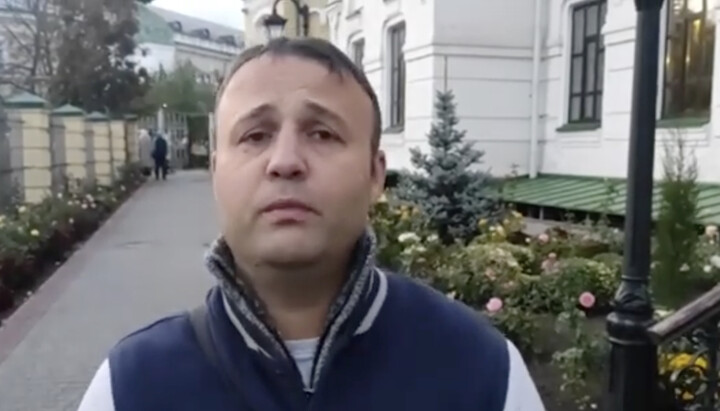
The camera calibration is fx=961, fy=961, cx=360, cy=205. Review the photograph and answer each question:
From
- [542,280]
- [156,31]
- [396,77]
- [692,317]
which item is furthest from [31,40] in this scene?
[156,31]

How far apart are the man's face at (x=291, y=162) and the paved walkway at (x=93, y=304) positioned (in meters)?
2.64

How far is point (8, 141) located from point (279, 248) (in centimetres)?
1419

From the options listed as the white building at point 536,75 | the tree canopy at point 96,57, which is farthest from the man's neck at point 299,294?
the tree canopy at point 96,57

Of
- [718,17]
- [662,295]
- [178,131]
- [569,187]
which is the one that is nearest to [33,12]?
[178,131]

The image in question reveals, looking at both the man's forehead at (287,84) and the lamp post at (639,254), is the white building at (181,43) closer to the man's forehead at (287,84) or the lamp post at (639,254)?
the lamp post at (639,254)

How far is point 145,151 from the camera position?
121 feet

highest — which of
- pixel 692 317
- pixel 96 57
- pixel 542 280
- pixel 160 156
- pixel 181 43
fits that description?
pixel 181 43

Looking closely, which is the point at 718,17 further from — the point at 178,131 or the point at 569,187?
the point at 178,131

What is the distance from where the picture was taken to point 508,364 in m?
1.30

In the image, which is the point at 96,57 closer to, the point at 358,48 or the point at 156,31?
the point at 358,48

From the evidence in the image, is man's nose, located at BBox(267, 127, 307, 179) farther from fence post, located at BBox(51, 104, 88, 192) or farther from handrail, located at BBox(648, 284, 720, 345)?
fence post, located at BBox(51, 104, 88, 192)

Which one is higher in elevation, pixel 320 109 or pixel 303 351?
pixel 320 109

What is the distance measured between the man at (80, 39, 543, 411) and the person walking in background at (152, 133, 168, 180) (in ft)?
117

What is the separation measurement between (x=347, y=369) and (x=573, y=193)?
12.4 metres
